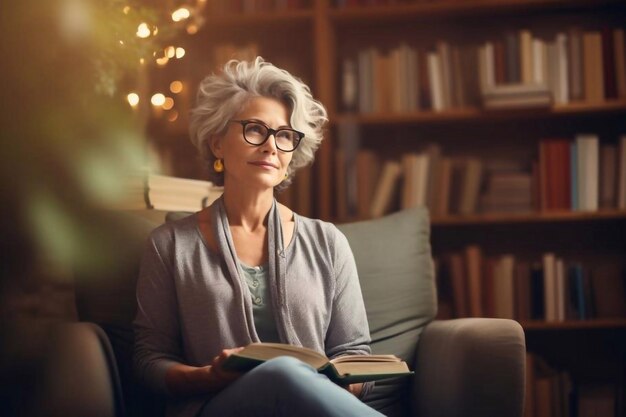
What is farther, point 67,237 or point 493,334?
point 67,237

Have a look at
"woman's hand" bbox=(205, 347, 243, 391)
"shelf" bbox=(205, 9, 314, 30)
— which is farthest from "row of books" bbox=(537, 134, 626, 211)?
"woman's hand" bbox=(205, 347, 243, 391)

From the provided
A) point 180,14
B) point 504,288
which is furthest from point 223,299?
point 504,288

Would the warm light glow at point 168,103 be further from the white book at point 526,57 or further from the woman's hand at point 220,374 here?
the woman's hand at point 220,374

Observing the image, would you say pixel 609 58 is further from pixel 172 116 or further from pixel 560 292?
pixel 172 116

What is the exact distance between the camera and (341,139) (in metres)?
3.44

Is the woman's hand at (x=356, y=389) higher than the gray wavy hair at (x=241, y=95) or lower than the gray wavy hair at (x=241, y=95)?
lower

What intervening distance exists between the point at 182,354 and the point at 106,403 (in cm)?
25

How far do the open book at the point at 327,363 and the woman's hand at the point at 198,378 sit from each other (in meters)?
0.03

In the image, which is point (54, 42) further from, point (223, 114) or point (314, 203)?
point (314, 203)

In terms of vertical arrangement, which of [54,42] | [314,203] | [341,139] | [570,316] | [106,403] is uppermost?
[54,42]

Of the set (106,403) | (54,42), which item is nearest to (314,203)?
(54,42)

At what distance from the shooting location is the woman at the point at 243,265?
174 cm

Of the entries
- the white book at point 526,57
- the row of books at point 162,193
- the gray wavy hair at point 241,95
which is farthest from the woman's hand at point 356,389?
the white book at point 526,57

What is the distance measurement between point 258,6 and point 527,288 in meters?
1.63
